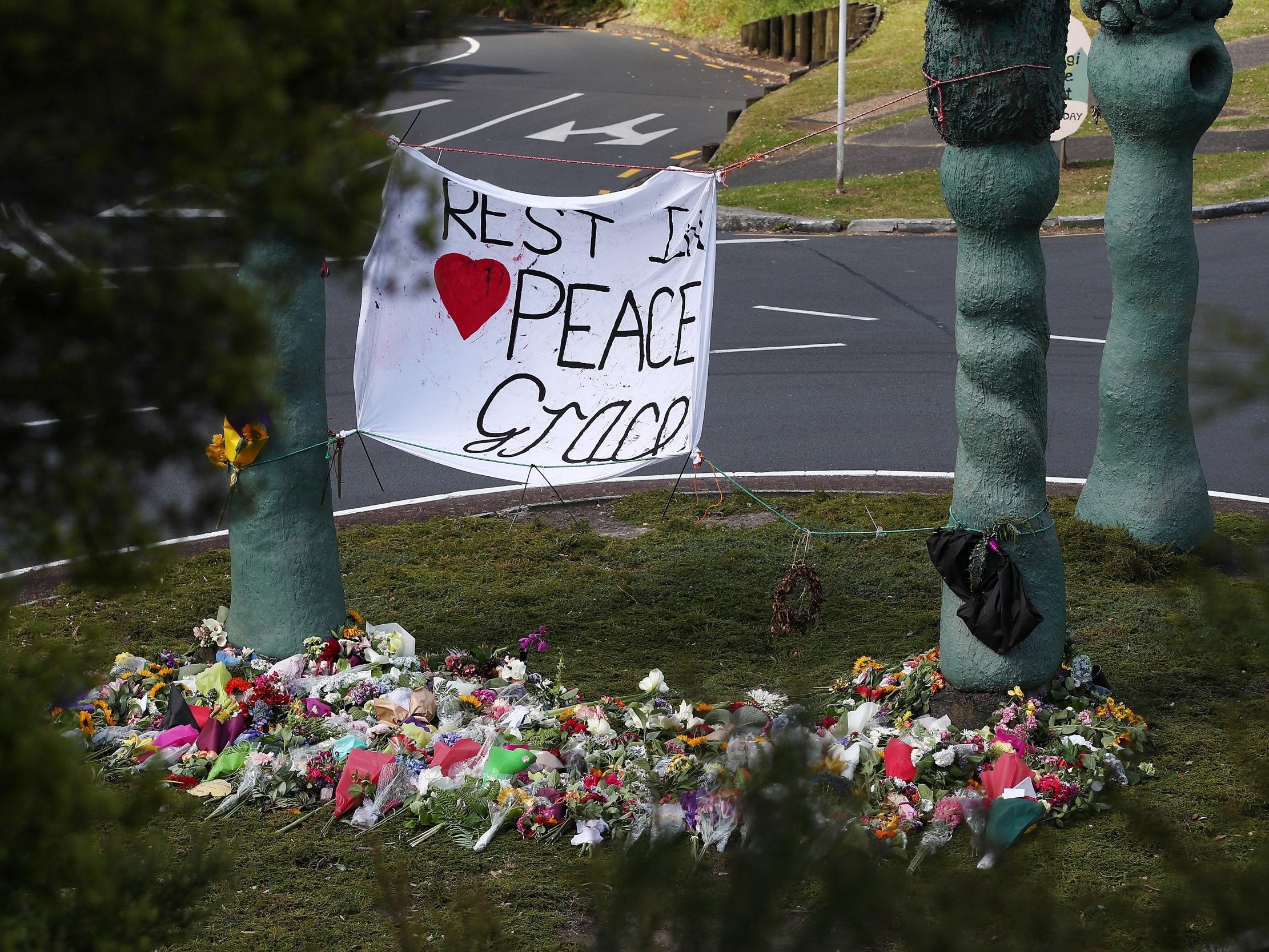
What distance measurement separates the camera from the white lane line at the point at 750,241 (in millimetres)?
16000

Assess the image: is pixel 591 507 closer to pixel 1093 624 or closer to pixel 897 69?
pixel 1093 624

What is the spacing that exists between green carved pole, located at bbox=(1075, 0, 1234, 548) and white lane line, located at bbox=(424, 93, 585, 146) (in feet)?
48.9

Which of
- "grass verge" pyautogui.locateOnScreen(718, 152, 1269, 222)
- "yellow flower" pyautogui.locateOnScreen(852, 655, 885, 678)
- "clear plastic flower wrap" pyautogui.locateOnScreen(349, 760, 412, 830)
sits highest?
"grass verge" pyautogui.locateOnScreen(718, 152, 1269, 222)

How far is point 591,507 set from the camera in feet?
28.8

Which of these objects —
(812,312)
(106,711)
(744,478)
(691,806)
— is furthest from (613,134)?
(691,806)

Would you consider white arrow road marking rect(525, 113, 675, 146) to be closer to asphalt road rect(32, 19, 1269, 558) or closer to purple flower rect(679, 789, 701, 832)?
asphalt road rect(32, 19, 1269, 558)

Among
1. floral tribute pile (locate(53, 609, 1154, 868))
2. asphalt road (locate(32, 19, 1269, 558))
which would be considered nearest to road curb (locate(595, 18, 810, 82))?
asphalt road (locate(32, 19, 1269, 558))

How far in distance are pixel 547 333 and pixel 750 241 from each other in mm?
10248

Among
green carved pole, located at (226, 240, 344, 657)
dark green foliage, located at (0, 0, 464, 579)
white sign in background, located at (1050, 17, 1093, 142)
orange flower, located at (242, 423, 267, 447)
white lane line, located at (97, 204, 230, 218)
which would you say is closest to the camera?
dark green foliage, located at (0, 0, 464, 579)

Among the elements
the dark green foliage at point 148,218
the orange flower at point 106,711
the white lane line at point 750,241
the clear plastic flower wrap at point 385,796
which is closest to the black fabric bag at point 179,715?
the orange flower at point 106,711

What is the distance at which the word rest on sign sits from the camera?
236 inches

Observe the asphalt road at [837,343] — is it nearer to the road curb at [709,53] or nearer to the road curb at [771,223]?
the road curb at [771,223]

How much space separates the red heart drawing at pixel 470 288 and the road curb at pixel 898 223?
10.9m

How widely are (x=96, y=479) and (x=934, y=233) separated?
611 inches
